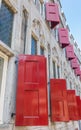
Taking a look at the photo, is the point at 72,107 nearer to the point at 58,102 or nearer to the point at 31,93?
the point at 58,102

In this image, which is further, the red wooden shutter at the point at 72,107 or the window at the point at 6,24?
the red wooden shutter at the point at 72,107

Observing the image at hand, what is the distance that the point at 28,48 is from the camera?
5.56m

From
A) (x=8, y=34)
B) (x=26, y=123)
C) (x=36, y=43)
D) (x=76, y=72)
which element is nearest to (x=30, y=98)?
(x=26, y=123)

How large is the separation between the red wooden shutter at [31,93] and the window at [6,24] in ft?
1.99

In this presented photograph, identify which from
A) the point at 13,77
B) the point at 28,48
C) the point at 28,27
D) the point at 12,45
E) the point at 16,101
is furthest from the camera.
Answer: the point at 28,27

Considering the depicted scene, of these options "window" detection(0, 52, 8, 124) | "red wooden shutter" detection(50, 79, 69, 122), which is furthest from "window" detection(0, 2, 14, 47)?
"red wooden shutter" detection(50, 79, 69, 122)

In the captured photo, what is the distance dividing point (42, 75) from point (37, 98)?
60 cm

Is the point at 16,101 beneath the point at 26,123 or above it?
above

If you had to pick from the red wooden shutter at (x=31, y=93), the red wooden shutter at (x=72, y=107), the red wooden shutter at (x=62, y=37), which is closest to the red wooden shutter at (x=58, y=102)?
the red wooden shutter at (x=72, y=107)

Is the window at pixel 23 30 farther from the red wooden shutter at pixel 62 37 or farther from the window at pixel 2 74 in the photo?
the red wooden shutter at pixel 62 37

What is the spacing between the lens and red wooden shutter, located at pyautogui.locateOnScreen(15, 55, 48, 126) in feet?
12.4

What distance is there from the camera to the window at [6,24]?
4398mm

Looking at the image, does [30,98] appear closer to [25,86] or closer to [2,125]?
[25,86]

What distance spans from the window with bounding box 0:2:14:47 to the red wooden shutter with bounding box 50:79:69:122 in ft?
8.14
